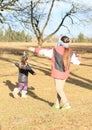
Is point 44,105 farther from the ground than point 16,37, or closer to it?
farther from the ground

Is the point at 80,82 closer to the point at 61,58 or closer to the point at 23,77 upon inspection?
the point at 23,77

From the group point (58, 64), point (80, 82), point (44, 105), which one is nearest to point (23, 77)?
point (44, 105)

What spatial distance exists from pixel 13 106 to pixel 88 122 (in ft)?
11.9

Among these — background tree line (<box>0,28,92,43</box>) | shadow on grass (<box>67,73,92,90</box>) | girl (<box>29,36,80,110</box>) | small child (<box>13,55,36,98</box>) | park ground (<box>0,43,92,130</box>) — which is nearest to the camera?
park ground (<box>0,43,92,130</box>)

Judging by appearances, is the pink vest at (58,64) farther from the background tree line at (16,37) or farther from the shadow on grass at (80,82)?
the background tree line at (16,37)

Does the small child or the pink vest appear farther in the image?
the small child

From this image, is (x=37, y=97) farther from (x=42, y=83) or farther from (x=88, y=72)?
(x=88, y=72)

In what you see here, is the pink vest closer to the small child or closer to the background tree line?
the small child

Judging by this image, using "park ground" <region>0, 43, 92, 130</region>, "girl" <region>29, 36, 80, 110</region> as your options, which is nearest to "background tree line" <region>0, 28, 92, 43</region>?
"park ground" <region>0, 43, 92, 130</region>

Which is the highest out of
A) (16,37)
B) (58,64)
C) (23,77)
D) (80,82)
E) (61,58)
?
(61,58)

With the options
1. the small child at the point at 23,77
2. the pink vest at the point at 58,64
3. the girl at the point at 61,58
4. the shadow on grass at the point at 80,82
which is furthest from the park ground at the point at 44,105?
the pink vest at the point at 58,64

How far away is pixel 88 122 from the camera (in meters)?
9.23

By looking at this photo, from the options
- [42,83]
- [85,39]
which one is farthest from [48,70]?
[85,39]

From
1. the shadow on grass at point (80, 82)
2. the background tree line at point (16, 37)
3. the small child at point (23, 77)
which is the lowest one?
the background tree line at point (16, 37)
